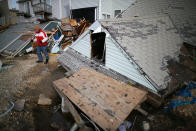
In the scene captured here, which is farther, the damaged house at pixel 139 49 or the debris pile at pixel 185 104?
the damaged house at pixel 139 49

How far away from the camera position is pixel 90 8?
12828 millimetres

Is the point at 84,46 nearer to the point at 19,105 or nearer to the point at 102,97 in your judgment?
the point at 102,97

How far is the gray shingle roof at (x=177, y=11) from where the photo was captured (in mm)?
4789

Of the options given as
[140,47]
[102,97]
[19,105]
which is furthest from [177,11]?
[19,105]

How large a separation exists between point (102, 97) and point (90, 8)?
43.4 feet

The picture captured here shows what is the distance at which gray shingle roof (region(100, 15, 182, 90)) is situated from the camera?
286cm

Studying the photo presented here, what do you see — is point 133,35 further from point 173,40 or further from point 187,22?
point 187,22

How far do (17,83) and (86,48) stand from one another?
307 cm

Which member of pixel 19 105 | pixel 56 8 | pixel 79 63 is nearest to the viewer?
pixel 19 105

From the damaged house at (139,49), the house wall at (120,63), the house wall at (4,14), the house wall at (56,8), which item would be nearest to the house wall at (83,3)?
the house wall at (56,8)

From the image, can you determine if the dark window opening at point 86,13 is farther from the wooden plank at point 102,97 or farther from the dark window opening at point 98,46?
the wooden plank at point 102,97

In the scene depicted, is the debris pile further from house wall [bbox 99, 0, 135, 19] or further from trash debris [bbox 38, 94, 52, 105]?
house wall [bbox 99, 0, 135, 19]

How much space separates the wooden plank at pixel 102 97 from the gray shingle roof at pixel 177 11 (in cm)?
390

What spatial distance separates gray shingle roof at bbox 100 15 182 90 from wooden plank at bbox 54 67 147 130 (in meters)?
0.90
